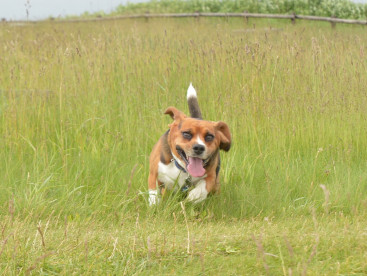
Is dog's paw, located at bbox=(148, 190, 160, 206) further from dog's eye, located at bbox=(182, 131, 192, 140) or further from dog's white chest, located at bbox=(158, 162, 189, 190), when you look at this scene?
dog's eye, located at bbox=(182, 131, 192, 140)

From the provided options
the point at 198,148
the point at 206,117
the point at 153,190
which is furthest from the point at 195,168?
the point at 206,117

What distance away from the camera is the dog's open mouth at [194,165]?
14.4 feet

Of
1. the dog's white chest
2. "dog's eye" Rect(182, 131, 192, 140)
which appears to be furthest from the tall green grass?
"dog's eye" Rect(182, 131, 192, 140)

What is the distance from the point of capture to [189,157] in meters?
4.42

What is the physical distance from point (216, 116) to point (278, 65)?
1.22 metres

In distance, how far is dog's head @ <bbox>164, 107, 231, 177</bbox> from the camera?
4273 millimetres

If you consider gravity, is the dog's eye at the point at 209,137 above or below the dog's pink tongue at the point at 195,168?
above

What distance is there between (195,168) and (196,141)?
272 mm

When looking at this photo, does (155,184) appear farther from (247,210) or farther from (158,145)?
(247,210)

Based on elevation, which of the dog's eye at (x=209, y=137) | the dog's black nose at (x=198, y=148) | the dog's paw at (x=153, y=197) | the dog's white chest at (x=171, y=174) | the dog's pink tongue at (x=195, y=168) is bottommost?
the dog's paw at (x=153, y=197)

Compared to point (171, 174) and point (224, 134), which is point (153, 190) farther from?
point (224, 134)

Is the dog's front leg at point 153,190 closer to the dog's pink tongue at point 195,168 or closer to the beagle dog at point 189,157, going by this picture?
the beagle dog at point 189,157

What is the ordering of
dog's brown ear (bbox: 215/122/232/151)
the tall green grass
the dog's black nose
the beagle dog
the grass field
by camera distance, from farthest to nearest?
the tall green grass → dog's brown ear (bbox: 215/122/232/151) → the beagle dog → the dog's black nose → the grass field

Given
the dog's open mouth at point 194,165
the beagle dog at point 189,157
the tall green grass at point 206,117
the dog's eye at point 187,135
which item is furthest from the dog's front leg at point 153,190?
the dog's eye at point 187,135
